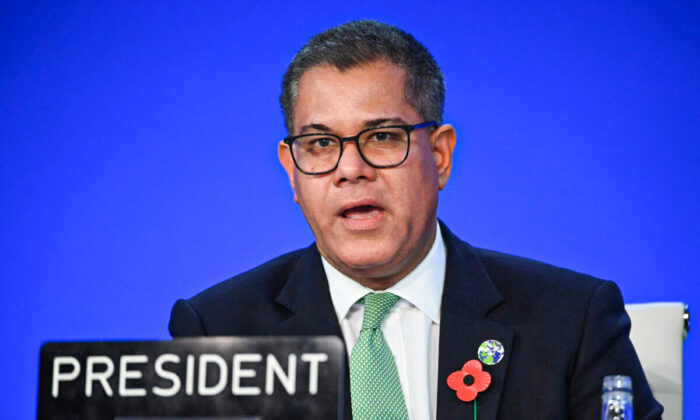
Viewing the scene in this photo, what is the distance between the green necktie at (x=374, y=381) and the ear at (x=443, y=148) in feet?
1.46

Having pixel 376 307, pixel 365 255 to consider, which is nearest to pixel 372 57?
pixel 365 255

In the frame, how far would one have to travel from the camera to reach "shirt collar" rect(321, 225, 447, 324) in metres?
1.93

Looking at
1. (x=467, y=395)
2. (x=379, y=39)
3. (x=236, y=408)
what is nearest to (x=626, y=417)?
(x=236, y=408)

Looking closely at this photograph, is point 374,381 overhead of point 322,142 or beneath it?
beneath

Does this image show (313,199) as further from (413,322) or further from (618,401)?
(618,401)

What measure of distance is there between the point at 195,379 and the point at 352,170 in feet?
2.80

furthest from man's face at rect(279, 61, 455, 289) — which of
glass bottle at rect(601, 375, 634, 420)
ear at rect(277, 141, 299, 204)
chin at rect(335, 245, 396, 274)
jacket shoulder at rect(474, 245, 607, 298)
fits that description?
glass bottle at rect(601, 375, 634, 420)

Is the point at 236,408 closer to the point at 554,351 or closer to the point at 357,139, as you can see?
the point at 357,139

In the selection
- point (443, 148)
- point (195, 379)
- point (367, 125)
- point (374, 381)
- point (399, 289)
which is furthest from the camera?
point (443, 148)

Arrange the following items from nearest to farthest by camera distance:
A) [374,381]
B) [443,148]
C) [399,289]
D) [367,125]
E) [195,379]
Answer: [195,379] < [374,381] < [367,125] < [399,289] < [443,148]

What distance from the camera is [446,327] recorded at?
1.84 meters

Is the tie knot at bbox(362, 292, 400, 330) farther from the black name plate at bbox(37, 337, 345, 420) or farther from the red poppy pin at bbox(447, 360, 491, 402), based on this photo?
the black name plate at bbox(37, 337, 345, 420)

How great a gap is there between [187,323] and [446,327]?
62 centimetres

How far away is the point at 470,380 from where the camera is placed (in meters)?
1.75
